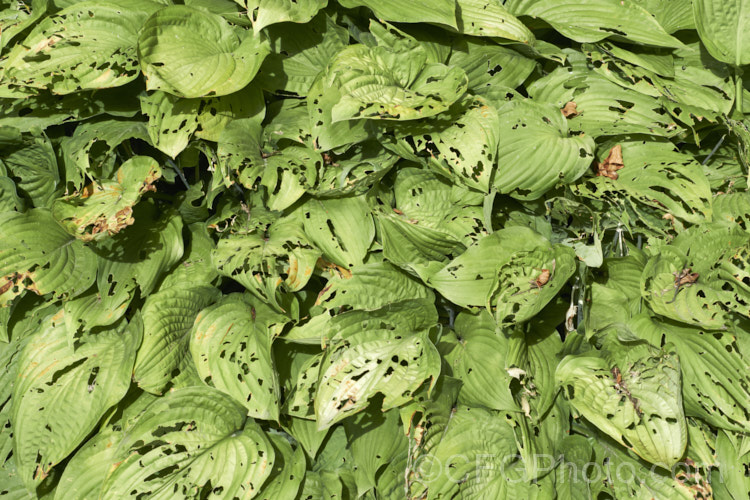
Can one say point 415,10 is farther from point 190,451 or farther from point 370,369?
point 190,451

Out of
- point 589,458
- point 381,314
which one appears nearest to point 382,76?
point 381,314

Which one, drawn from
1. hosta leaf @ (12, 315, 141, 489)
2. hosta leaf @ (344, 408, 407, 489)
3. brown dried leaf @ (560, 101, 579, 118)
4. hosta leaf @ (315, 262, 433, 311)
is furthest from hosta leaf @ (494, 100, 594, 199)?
hosta leaf @ (12, 315, 141, 489)

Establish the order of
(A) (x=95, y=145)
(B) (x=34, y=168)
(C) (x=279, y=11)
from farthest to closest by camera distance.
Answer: (B) (x=34, y=168), (A) (x=95, y=145), (C) (x=279, y=11)

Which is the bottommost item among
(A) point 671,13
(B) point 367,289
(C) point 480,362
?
(C) point 480,362

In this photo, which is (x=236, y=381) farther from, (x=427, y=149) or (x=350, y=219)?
(x=427, y=149)

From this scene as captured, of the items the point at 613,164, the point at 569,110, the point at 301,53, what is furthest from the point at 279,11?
the point at 613,164

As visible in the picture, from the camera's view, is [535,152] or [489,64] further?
[489,64]

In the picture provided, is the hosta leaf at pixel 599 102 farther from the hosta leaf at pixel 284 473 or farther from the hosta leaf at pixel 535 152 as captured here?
the hosta leaf at pixel 284 473
